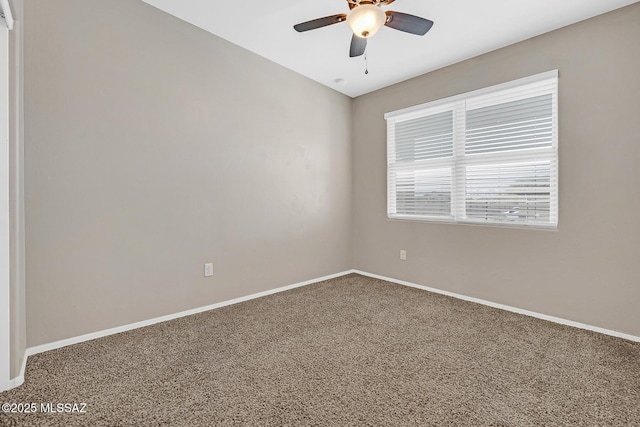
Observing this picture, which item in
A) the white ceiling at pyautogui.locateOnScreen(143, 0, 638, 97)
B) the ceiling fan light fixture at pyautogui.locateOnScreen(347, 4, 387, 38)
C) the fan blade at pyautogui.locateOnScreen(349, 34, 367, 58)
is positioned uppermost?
the white ceiling at pyautogui.locateOnScreen(143, 0, 638, 97)

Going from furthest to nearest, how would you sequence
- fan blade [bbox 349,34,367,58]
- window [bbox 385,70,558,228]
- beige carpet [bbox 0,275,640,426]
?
window [bbox 385,70,558,228] → fan blade [bbox 349,34,367,58] → beige carpet [bbox 0,275,640,426]

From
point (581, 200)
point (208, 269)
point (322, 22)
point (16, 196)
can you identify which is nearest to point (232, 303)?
point (208, 269)

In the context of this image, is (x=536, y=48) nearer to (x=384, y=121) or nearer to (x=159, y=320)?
(x=384, y=121)

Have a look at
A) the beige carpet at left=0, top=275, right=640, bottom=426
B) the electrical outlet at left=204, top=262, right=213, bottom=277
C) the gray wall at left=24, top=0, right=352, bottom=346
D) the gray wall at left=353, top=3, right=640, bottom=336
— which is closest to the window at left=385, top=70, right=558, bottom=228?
the gray wall at left=353, top=3, right=640, bottom=336

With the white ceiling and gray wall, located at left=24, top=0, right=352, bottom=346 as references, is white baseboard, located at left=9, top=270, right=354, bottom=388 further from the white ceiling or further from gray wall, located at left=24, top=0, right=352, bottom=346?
the white ceiling

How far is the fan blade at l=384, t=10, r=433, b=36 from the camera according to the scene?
6.40 ft

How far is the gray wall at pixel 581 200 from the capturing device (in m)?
2.30

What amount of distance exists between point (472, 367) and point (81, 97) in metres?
3.25

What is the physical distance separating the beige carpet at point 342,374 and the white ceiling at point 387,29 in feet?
8.51

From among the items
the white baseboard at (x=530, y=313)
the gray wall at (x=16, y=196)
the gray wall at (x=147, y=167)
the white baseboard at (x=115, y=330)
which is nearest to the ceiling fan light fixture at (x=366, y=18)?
the gray wall at (x=147, y=167)

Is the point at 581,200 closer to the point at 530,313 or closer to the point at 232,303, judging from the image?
the point at 530,313

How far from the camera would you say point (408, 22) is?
6.61ft

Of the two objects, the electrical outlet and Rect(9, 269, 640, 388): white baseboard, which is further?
the electrical outlet

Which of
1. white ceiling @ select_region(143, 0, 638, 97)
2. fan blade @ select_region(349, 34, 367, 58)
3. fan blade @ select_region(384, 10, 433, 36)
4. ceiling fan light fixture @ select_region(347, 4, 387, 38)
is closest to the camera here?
ceiling fan light fixture @ select_region(347, 4, 387, 38)
